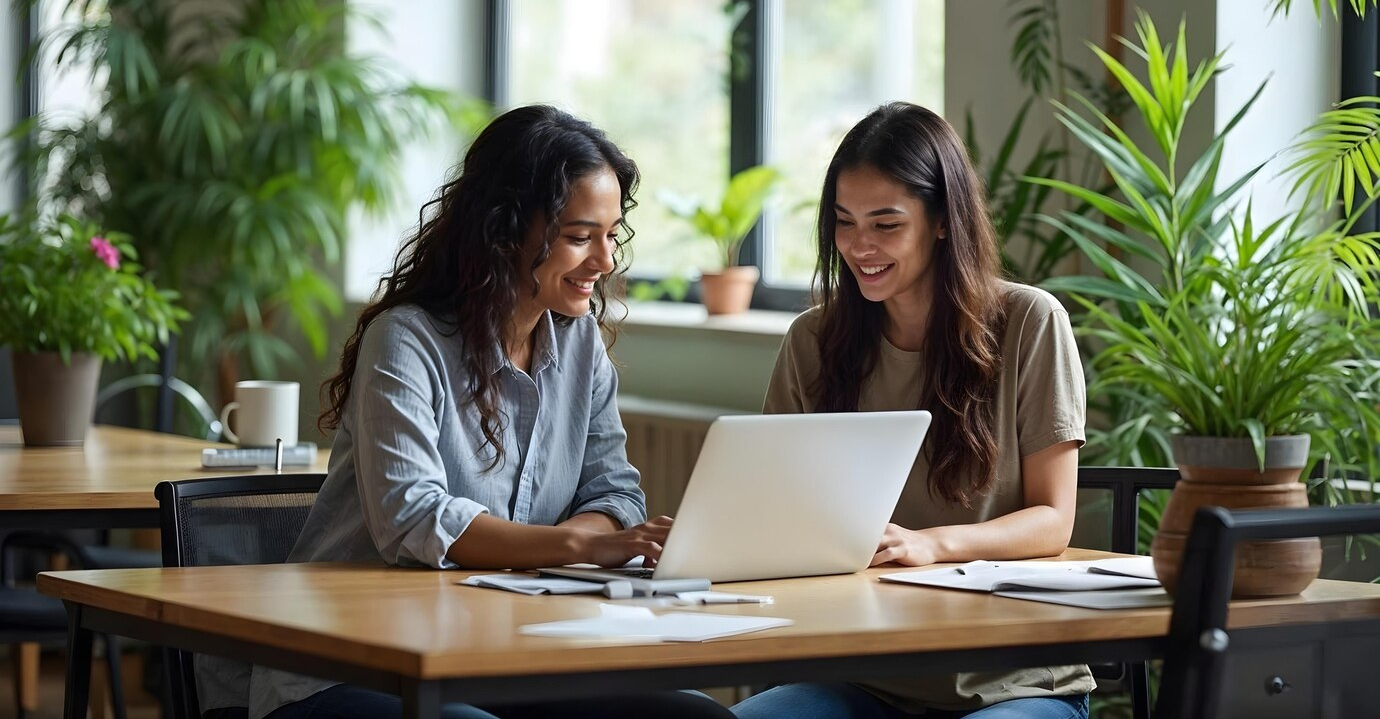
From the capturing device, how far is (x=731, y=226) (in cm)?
414

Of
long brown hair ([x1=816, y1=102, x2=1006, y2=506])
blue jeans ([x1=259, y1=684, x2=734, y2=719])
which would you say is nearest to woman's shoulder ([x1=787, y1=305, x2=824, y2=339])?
long brown hair ([x1=816, y1=102, x2=1006, y2=506])

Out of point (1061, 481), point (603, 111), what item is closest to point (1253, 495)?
point (1061, 481)

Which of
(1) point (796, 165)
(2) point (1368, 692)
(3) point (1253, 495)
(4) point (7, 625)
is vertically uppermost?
(1) point (796, 165)

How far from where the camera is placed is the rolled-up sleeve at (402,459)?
1.89 metres

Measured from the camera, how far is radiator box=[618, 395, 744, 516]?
12.9 feet

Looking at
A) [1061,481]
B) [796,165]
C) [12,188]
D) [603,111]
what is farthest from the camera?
[12,188]

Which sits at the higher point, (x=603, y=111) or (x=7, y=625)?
(x=603, y=111)

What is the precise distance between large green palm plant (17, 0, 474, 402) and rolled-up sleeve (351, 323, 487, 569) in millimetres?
2697

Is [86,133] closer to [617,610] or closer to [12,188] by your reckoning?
[12,188]

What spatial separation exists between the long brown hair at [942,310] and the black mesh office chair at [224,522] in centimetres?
73

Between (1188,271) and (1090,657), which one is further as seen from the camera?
(1188,271)

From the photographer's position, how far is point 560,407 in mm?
2178

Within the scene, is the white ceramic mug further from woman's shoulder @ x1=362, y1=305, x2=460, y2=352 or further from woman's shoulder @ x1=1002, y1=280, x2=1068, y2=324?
woman's shoulder @ x1=1002, y1=280, x2=1068, y2=324

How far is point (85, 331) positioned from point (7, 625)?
0.55 metres
